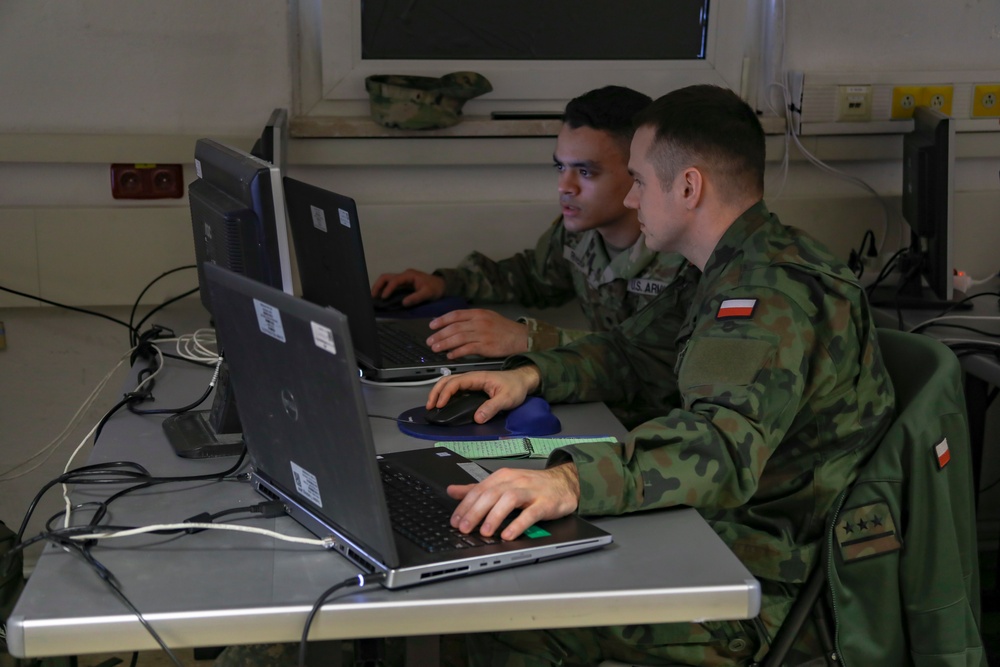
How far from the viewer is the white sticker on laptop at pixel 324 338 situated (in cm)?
98

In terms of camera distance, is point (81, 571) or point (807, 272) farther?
point (807, 272)

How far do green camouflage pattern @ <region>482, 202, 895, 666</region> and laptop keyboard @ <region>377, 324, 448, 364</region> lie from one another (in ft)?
1.58

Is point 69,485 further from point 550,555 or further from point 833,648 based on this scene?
point 833,648

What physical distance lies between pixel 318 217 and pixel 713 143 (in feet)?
2.21

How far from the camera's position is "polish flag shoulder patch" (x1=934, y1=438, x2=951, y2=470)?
4.72 feet

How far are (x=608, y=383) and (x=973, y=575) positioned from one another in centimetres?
62

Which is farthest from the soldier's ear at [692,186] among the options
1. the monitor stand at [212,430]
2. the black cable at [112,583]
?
the black cable at [112,583]

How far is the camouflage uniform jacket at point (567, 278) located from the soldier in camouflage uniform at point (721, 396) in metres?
0.23

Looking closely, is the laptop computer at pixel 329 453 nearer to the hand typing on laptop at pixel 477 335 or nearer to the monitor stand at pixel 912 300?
the hand typing on laptop at pixel 477 335

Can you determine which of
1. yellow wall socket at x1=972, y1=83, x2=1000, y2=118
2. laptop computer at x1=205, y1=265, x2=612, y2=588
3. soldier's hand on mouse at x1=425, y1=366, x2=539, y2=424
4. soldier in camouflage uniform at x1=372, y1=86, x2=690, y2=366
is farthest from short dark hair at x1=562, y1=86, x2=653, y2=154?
yellow wall socket at x1=972, y1=83, x2=1000, y2=118

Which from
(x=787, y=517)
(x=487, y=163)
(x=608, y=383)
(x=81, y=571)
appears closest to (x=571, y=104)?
(x=487, y=163)

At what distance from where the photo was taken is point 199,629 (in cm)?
103

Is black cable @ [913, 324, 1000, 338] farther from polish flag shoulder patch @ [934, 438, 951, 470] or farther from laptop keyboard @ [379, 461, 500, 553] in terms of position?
laptop keyboard @ [379, 461, 500, 553]

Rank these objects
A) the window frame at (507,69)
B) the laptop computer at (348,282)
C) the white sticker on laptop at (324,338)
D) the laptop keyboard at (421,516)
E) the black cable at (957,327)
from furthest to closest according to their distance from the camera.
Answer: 1. the window frame at (507,69)
2. the black cable at (957,327)
3. the laptop computer at (348,282)
4. the laptop keyboard at (421,516)
5. the white sticker on laptop at (324,338)
